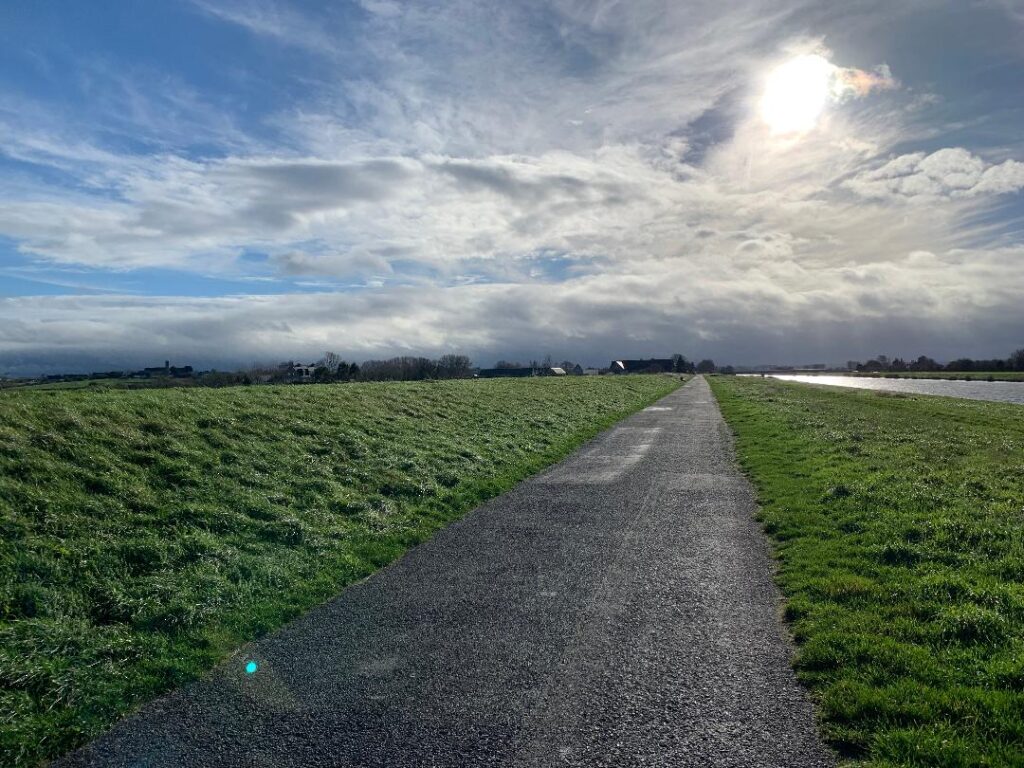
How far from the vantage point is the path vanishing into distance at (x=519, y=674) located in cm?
520

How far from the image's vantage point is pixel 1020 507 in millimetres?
12266

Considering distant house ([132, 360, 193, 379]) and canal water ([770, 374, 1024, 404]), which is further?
canal water ([770, 374, 1024, 404])

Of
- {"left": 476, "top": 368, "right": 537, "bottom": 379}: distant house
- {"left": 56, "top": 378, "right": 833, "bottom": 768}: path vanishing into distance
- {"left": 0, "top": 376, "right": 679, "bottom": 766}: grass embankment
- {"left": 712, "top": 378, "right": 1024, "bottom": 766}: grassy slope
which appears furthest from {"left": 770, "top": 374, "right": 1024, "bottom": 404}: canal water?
{"left": 56, "top": 378, "right": 833, "bottom": 768}: path vanishing into distance

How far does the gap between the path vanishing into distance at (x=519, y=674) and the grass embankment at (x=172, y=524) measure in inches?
27.0

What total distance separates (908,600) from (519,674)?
489 cm

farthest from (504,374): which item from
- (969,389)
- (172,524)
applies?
(172,524)

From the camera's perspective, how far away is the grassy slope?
5.20 metres

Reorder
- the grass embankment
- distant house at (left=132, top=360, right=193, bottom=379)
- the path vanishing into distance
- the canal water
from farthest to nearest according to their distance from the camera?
the canal water, distant house at (left=132, top=360, right=193, bottom=379), the grass embankment, the path vanishing into distance

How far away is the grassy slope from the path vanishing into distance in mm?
440

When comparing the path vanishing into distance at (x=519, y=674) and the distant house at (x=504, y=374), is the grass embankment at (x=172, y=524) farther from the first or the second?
the distant house at (x=504, y=374)

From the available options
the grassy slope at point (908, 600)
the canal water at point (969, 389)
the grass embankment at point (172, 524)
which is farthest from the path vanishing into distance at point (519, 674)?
the canal water at point (969, 389)

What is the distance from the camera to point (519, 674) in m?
6.37

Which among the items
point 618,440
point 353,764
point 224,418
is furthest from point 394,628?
point 618,440

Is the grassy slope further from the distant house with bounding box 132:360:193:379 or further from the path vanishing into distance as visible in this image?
the distant house with bounding box 132:360:193:379
